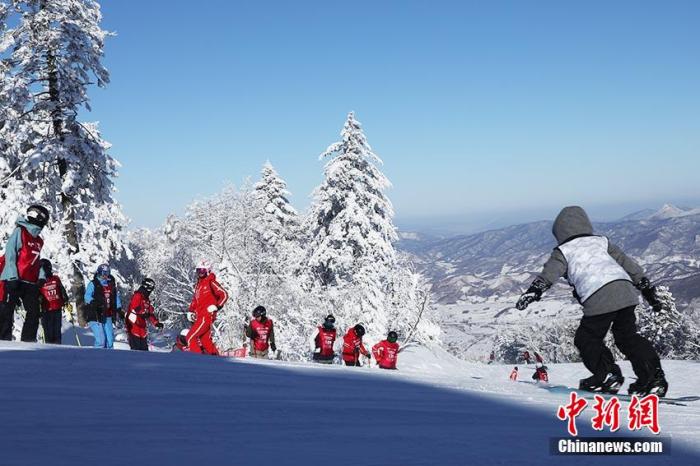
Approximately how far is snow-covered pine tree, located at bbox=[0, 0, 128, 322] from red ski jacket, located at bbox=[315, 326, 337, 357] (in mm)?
8430

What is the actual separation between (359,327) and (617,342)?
899 cm

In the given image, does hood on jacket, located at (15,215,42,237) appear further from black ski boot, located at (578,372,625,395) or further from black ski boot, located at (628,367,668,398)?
black ski boot, located at (628,367,668,398)

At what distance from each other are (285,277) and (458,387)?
75.6 feet

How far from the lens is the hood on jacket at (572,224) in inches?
228

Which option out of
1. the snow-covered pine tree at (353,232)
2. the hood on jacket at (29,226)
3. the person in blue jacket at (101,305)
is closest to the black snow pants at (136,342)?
the person in blue jacket at (101,305)

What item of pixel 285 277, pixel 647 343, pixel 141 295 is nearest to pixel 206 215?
pixel 285 277

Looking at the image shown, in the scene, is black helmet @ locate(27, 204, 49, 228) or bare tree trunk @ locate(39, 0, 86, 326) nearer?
black helmet @ locate(27, 204, 49, 228)

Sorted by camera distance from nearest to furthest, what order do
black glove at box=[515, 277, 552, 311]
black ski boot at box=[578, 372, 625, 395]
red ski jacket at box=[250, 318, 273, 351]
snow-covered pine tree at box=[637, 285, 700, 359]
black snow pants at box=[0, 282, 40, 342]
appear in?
black glove at box=[515, 277, 552, 311]
black ski boot at box=[578, 372, 625, 395]
black snow pants at box=[0, 282, 40, 342]
red ski jacket at box=[250, 318, 273, 351]
snow-covered pine tree at box=[637, 285, 700, 359]

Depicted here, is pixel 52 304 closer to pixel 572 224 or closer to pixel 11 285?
pixel 11 285

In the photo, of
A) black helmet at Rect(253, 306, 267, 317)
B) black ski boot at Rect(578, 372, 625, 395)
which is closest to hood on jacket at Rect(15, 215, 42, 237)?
black helmet at Rect(253, 306, 267, 317)

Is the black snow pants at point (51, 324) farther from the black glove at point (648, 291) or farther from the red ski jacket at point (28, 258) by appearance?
the black glove at point (648, 291)

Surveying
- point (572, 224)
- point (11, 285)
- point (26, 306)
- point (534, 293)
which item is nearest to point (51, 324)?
point (26, 306)

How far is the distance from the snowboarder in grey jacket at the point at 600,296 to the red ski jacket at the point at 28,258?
7.27m

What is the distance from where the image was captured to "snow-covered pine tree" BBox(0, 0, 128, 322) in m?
17.1
